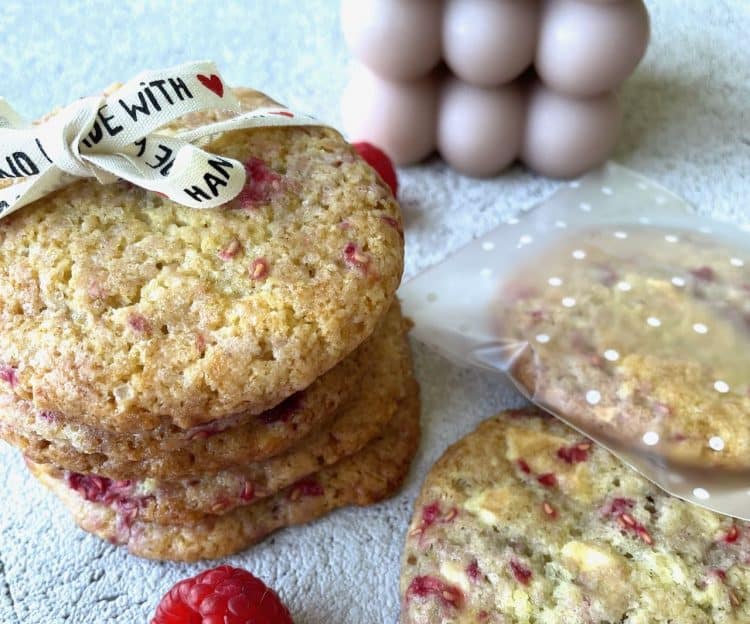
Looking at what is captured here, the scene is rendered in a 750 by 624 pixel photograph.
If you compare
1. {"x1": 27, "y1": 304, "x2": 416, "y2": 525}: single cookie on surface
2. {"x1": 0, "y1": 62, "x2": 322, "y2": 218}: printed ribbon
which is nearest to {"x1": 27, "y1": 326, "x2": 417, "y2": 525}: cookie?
{"x1": 27, "y1": 304, "x2": 416, "y2": 525}: single cookie on surface

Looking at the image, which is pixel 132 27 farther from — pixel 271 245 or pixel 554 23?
pixel 271 245

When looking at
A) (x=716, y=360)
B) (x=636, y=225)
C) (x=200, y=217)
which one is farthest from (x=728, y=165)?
(x=200, y=217)

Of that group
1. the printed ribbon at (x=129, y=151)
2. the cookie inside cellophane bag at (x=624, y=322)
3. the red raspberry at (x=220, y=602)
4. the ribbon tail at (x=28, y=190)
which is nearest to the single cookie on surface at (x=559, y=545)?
the cookie inside cellophane bag at (x=624, y=322)

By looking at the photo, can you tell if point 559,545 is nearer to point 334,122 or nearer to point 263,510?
point 263,510

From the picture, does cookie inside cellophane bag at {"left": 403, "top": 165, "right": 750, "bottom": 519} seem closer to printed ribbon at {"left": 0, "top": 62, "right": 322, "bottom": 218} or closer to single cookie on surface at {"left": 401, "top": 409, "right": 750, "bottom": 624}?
single cookie on surface at {"left": 401, "top": 409, "right": 750, "bottom": 624}

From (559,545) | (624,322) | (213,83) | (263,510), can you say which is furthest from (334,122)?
(559,545)

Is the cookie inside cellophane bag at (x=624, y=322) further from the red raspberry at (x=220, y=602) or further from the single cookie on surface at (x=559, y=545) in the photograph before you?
the red raspberry at (x=220, y=602)
